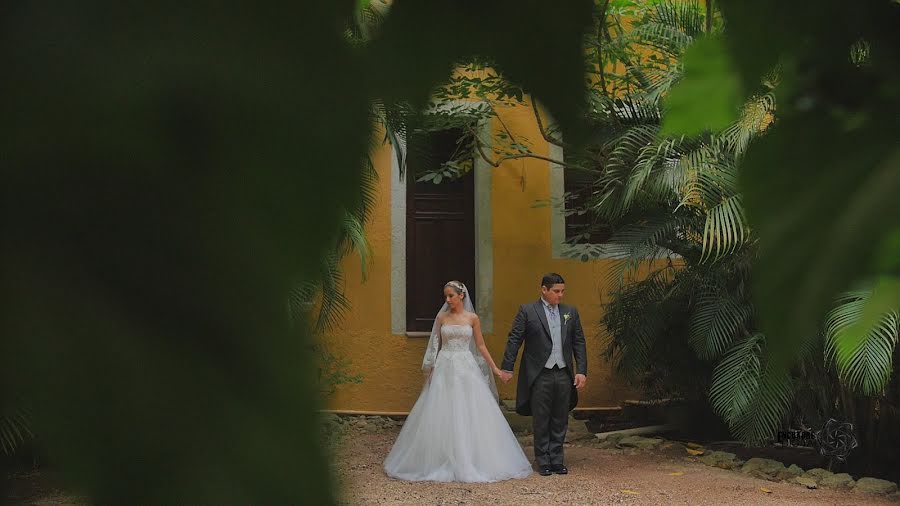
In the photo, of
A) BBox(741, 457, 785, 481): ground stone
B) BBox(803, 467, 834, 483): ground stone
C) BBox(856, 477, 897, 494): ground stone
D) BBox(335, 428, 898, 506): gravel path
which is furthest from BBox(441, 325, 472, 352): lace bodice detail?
BBox(856, 477, 897, 494): ground stone

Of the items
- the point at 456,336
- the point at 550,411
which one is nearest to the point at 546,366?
the point at 550,411

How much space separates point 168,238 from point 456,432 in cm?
490

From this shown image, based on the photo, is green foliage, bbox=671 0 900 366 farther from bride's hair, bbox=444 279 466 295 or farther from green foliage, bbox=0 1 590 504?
bride's hair, bbox=444 279 466 295

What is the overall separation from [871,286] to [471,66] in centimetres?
10

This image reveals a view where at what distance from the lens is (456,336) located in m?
5.10

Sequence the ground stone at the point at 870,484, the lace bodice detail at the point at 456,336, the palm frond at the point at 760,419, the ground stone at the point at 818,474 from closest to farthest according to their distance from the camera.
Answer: the palm frond at the point at 760,419 < the ground stone at the point at 870,484 < the ground stone at the point at 818,474 < the lace bodice detail at the point at 456,336

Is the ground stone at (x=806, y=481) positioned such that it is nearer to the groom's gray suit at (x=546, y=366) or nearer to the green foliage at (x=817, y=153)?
the groom's gray suit at (x=546, y=366)

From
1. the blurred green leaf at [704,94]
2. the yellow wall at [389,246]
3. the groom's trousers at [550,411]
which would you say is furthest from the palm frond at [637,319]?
the blurred green leaf at [704,94]

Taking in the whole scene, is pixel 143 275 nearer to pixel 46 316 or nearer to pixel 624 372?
pixel 46 316

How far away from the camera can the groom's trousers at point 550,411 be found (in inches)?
194

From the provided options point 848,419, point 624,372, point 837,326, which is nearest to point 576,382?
point 624,372

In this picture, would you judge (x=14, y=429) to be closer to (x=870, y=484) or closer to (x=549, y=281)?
(x=549, y=281)

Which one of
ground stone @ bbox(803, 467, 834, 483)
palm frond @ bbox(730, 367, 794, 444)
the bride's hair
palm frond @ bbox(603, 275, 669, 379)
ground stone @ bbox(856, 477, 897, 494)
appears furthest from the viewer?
palm frond @ bbox(603, 275, 669, 379)

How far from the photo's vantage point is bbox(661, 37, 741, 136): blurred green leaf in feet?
0.73
